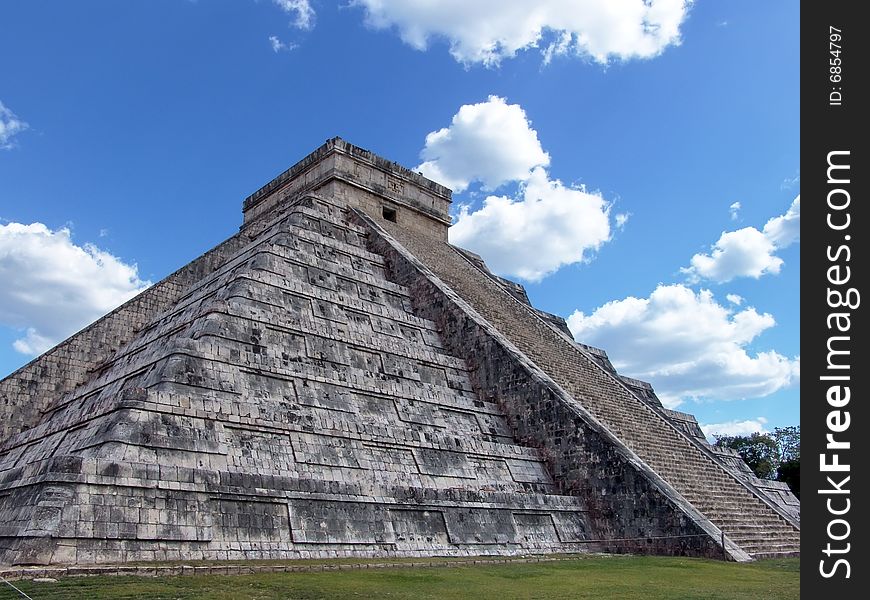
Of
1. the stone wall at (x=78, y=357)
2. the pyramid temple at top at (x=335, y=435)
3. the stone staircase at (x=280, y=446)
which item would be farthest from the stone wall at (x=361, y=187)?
the stone staircase at (x=280, y=446)

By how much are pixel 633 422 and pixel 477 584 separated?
8917 millimetres

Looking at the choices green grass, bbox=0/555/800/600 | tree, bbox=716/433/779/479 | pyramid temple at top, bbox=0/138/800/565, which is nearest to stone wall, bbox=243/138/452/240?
pyramid temple at top, bbox=0/138/800/565

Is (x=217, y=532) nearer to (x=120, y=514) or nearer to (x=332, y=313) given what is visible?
(x=120, y=514)

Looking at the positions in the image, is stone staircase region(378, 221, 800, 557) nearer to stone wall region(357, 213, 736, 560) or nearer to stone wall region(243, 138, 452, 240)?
stone wall region(357, 213, 736, 560)

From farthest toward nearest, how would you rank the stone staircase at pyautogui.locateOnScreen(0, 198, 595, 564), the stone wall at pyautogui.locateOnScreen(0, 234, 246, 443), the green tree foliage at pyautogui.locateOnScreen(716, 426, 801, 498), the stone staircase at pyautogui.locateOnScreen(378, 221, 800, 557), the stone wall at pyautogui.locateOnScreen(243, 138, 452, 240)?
the green tree foliage at pyautogui.locateOnScreen(716, 426, 801, 498) < the stone wall at pyautogui.locateOnScreen(243, 138, 452, 240) < the stone wall at pyautogui.locateOnScreen(0, 234, 246, 443) < the stone staircase at pyautogui.locateOnScreen(378, 221, 800, 557) < the stone staircase at pyautogui.locateOnScreen(0, 198, 595, 564)

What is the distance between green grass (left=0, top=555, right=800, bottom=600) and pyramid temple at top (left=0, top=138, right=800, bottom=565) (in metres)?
1.29

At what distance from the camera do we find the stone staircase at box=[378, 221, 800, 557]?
509 inches

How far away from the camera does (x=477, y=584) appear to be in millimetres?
7422

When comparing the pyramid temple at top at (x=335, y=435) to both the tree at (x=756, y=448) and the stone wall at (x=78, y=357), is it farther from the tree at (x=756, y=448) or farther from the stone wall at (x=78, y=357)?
the tree at (x=756, y=448)

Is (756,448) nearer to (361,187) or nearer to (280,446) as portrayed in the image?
(361,187)

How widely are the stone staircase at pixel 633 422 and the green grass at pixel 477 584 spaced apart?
3019mm
